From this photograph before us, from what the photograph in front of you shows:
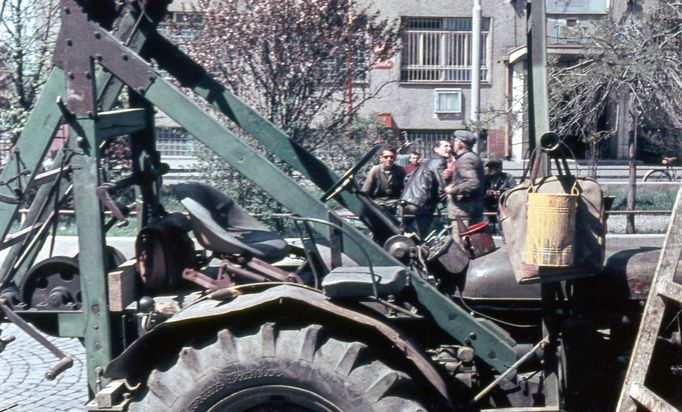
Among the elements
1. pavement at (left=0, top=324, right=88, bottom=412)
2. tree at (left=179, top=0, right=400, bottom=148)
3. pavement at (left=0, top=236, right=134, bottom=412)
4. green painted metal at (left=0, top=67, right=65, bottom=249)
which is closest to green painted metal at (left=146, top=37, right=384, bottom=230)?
green painted metal at (left=0, top=67, right=65, bottom=249)

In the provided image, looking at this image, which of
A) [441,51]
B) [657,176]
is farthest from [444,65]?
[657,176]

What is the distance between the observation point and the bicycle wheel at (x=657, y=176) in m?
26.1

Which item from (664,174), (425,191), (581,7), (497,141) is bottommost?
(664,174)

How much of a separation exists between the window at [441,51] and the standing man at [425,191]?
66.0 feet

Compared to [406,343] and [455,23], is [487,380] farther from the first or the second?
[455,23]

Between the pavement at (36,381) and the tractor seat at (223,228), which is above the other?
the tractor seat at (223,228)

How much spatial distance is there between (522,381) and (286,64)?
9.52 meters

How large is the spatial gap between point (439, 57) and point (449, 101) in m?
1.62

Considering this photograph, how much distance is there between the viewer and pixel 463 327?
13.7 feet

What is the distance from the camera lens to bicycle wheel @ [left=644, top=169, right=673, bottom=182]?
2610cm

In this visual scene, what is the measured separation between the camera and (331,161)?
590 inches

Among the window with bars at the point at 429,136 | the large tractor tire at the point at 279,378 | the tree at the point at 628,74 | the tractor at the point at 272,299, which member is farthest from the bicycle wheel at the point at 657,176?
the large tractor tire at the point at 279,378

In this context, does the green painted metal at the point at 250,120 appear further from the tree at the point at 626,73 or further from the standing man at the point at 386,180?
the tree at the point at 626,73

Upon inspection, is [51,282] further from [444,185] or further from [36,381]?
[444,185]
